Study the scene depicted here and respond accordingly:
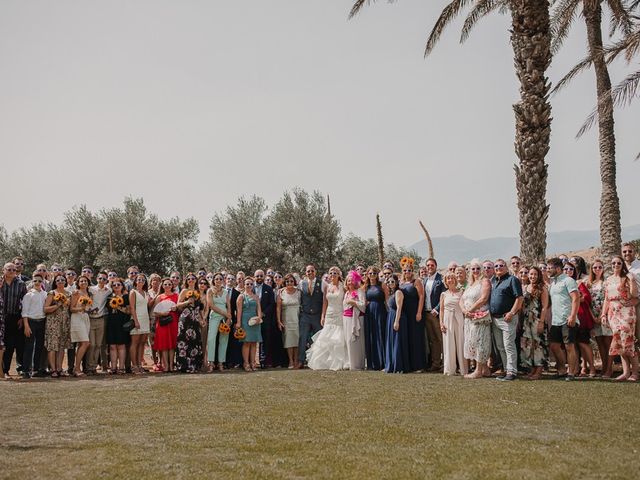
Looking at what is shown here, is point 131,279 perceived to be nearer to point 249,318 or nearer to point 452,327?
point 249,318

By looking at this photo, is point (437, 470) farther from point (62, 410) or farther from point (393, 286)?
point (393, 286)

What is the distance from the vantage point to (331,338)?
1394 cm

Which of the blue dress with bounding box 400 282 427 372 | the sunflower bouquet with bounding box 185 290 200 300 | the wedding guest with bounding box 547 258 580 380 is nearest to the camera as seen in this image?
the wedding guest with bounding box 547 258 580 380

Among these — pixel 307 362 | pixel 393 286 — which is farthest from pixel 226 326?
pixel 393 286

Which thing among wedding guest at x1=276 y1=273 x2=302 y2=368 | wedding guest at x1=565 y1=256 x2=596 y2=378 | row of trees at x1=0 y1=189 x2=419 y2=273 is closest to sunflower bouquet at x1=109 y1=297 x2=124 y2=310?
wedding guest at x1=276 y1=273 x2=302 y2=368

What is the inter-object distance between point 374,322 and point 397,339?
87 cm

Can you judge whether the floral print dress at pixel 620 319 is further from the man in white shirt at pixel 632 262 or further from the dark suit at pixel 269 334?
the dark suit at pixel 269 334

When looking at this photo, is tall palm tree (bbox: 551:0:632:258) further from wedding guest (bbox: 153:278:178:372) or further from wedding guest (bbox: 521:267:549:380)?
wedding guest (bbox: 153:278:178:372)

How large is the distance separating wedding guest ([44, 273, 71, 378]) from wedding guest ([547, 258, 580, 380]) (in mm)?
8976

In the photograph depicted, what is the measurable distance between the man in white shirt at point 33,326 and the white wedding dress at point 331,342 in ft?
17.4

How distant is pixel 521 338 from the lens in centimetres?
1158

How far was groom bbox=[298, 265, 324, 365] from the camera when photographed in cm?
1445

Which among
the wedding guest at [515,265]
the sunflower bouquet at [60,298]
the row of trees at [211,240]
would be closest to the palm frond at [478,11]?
the wedding guest at [515,265]

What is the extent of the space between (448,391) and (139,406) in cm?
435
